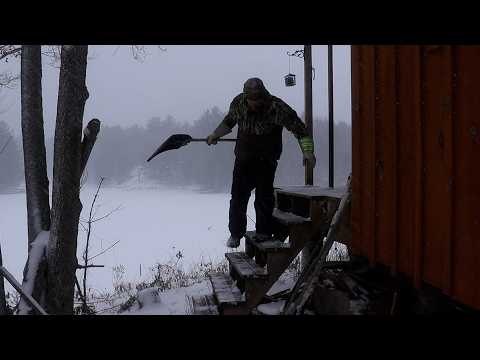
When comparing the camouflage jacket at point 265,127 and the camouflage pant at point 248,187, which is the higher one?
the camouflage jacket at point 265,127

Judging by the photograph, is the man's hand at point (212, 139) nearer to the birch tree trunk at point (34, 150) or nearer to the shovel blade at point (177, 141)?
the shovel blade at point (177, 141)

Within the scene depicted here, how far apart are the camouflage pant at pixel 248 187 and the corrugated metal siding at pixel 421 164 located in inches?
36.3

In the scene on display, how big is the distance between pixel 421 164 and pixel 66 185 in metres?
3.53

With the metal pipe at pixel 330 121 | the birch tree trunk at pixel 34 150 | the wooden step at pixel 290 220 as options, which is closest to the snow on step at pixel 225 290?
the wooden step at pixel 290 220

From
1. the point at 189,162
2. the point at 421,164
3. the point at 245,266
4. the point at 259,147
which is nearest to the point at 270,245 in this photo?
the point at 245,266

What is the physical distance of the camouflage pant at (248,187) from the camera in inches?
165

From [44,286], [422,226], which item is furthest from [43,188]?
[422,226]

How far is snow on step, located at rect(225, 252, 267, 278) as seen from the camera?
377 cm

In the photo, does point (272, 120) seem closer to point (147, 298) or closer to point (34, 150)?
point (34, 150)

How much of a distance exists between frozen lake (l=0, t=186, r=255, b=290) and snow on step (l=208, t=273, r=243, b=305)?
13.9 ft

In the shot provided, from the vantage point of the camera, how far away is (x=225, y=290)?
13.4 ft

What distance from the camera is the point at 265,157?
411 cm

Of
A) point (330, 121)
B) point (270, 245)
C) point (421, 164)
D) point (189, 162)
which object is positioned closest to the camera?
point (421, 164)
